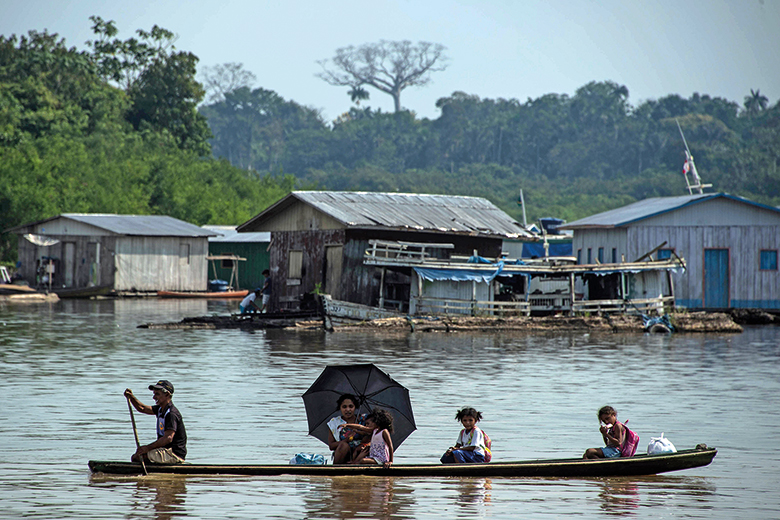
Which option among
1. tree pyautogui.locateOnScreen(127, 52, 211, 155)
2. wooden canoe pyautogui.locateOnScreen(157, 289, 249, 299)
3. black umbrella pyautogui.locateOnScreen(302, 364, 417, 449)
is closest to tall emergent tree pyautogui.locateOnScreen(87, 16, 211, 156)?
tree pyautogui.locateOnScreen(127, 52, 211, 155)

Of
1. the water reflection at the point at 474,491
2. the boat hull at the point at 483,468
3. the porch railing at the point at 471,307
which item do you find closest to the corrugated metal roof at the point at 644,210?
the porch railing at the point at 471,307

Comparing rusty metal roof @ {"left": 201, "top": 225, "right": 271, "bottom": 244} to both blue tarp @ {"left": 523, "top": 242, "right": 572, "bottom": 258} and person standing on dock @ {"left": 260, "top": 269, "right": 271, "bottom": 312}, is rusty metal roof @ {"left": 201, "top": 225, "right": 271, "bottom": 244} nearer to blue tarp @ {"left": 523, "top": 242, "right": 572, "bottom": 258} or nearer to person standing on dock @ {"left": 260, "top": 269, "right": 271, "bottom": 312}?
blue tarp @ {"left": 523, "top": 242, "right": 572, "bottom": 258}

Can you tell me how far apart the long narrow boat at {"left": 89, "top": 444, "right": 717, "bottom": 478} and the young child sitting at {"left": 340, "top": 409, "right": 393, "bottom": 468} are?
134 mm

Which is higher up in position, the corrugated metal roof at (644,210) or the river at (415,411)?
the corrugated metal roof at (644,210)

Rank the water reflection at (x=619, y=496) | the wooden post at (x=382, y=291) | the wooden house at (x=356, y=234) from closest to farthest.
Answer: the water reflection at (x=619, y=496) < the wooden post at (x=382, y=291) < the wooden house at (x=356, y=234)

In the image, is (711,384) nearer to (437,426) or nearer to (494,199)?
(437,426)

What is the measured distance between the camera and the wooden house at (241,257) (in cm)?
5550

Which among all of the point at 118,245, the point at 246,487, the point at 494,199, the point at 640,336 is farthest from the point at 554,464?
the point at 494,199

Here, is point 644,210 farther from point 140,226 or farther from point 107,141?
point 107,141

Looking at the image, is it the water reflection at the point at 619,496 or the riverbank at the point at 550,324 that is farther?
the riverbank at the point at 550,324

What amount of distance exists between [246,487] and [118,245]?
4020 centimetres

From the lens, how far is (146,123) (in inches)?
3250

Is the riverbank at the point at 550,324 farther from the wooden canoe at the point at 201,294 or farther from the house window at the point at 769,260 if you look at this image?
the wooden canoe at the point at 201,294

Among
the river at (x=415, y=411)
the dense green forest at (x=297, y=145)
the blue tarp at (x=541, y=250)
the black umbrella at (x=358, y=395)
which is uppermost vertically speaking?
the dense green forest at (x=297, y=145)
